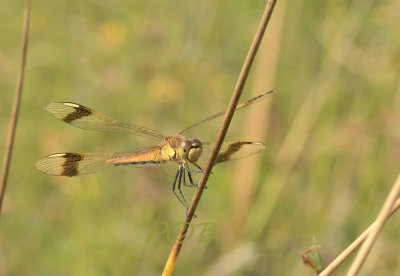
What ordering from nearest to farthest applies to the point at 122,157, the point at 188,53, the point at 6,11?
the point at 122,157, the point at 188,53, the point at 6,11

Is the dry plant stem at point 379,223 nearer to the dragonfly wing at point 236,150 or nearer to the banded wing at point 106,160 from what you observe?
the dragonfly wing at point 236,150

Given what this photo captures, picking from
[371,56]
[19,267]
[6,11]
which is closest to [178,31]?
[371,56]

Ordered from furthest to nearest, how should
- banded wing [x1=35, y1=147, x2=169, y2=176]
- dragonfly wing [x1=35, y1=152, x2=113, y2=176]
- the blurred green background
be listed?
the blurred green background
banded wing [x1=35, y1=147, x2=169, y2=176]
dragonfly wing [x1=35, y1=152, x2=113, y2=176]

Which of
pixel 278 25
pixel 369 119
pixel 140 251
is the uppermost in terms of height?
pixel 278 25

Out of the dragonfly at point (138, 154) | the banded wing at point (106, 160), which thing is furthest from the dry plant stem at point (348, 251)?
the banded wing at point (106, 160)

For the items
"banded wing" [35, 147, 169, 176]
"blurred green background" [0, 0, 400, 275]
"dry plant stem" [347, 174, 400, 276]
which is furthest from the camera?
"blurred green background" [0, 0, 400, 275]

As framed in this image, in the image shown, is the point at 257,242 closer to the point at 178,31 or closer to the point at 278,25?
the point at 278,25

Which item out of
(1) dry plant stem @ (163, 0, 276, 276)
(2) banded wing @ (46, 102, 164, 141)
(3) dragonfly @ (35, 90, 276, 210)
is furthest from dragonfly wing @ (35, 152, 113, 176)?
(1) dry plant stem @ (163, 0, 276, 276)

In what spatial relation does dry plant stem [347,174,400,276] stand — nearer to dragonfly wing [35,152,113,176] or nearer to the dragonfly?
the dragonfly
